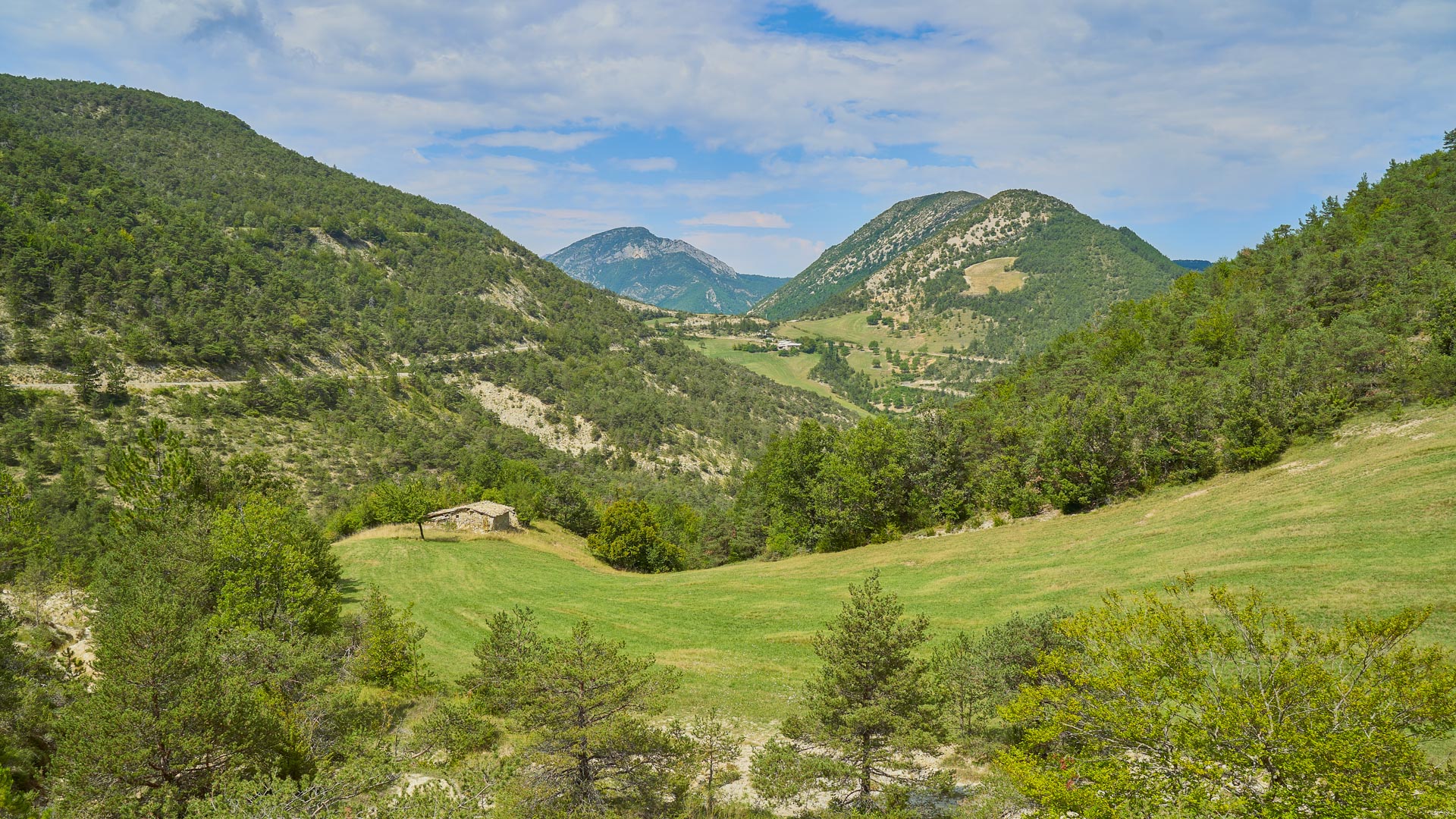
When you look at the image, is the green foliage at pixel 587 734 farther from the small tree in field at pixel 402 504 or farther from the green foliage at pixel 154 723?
the small tree in field at pixel 402 504

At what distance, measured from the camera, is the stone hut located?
74688 mm

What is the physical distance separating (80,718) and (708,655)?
2640cm

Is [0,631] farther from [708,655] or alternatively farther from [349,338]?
[349,338]

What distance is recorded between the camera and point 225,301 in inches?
4852

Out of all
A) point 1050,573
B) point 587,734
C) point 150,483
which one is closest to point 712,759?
point 587,734

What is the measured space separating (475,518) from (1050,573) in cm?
6458

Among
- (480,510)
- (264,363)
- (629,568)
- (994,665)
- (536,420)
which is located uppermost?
(264,363)

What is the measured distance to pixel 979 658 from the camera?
64.7ft

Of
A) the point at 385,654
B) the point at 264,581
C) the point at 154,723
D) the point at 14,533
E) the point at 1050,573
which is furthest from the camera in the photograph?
the point at 1050,573

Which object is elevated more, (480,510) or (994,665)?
(994,665)

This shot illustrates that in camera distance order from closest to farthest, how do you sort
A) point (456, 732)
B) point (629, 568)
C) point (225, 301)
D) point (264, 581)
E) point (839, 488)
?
1. point (456, 732)
2. point (264, 581)
3. point (839, 488)
4. point (629, 568)
5. point (225, 301)

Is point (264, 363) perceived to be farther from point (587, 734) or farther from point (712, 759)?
point (587, 734)

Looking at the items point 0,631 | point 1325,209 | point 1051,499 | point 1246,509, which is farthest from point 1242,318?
point 0,631

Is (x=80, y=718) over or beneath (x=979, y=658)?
over
